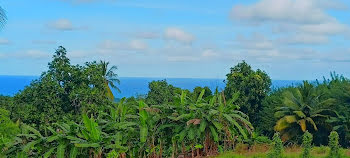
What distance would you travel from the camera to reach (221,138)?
11172mm

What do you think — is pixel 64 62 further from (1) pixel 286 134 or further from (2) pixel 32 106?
(1) pixel 286 134

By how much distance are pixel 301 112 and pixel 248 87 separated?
4.06 meters

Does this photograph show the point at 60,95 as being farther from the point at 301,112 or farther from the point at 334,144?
the point at 334,144

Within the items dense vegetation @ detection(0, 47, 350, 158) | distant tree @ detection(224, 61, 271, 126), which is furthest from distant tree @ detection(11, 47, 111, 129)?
distant tree @ detection(224, 61, 271, 126)

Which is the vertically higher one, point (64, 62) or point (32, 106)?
point (64, 62)

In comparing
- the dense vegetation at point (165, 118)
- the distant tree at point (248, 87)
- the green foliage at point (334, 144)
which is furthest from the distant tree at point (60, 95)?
the green foliage at point (334, 144)

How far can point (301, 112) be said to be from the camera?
18.3 metres

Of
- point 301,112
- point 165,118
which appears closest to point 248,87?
point 301,112

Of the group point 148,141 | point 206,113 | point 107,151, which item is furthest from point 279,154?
point 107,151

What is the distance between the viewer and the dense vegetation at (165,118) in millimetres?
9641

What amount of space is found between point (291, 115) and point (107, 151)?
10858 millimetres

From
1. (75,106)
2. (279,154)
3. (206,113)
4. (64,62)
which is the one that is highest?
(64,62)

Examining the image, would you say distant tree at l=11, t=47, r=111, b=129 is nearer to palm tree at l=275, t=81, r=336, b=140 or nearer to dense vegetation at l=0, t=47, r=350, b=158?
dense vegetation at l=0, t=47, r=350, b=158

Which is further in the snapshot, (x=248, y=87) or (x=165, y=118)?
(x=248, y=87)
